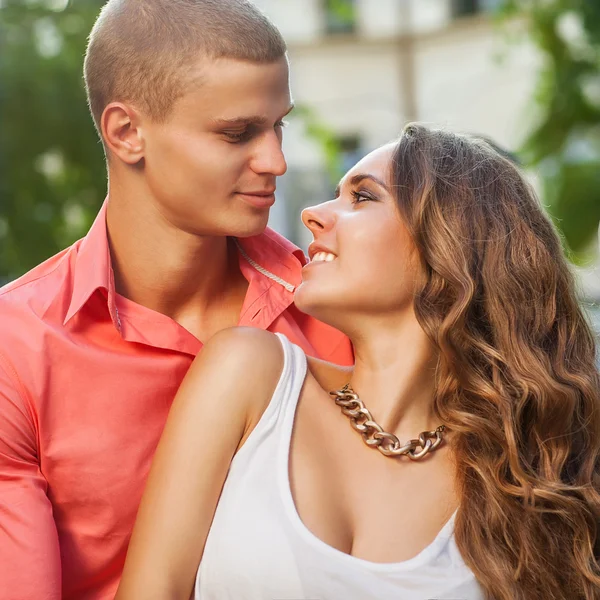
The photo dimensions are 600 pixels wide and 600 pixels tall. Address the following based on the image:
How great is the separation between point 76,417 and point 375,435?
2.14 ft

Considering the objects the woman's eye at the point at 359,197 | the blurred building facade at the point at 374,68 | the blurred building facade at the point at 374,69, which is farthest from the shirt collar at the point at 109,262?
the blurred building facade at the point at 374,68

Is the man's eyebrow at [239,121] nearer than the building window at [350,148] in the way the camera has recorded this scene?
Yes

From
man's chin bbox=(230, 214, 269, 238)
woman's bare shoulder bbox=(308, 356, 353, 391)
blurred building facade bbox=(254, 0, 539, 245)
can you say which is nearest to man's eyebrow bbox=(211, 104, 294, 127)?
man's chin bbox=(230, 214, 269, 238)

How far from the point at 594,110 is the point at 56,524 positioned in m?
7.72

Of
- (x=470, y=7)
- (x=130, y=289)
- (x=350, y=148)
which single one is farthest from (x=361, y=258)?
(x=350, y=148)

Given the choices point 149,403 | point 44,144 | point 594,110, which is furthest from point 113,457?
point 594,110

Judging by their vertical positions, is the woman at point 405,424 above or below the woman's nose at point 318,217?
below

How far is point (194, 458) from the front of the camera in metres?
2.24

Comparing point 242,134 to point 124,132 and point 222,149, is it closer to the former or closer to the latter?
point 222,149

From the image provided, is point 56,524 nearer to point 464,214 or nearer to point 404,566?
point 404,566

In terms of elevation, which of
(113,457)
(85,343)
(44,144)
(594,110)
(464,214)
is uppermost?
(464,214)

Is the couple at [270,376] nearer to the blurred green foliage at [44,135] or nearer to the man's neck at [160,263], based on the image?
the man's neck at [160,263]

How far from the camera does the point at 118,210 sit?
→ 2580 mm

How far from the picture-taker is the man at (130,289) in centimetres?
227
